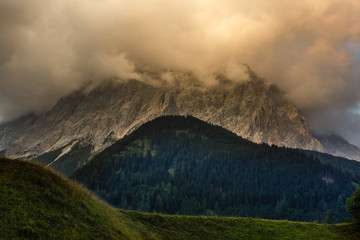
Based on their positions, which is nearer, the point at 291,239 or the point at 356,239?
the point at 291,239

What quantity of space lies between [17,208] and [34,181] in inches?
232

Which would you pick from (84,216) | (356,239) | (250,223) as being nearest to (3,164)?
(84,216)

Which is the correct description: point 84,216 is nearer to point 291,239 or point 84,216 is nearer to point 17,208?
point 17,208

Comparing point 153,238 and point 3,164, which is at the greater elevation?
point 3,164

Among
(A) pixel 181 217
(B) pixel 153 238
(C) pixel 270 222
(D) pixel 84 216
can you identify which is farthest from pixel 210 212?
(D) pixel 84 216

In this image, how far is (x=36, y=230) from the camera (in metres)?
23.9

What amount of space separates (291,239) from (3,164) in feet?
163

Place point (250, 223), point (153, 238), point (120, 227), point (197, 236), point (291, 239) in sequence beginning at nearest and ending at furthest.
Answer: point (120, 227)
point (153, 238)
point (197, 236)
point (291, 239)
point (250, 223)

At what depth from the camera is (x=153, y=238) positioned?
1597 inches

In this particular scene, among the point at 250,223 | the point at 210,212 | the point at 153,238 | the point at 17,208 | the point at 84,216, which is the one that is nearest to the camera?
the point at 17,208

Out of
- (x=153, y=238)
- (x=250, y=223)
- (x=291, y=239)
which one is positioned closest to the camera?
(x=153, y=238)

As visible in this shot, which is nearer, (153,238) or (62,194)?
(62,194)

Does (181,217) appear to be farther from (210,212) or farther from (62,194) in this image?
(210,212)

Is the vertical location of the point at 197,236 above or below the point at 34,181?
below
